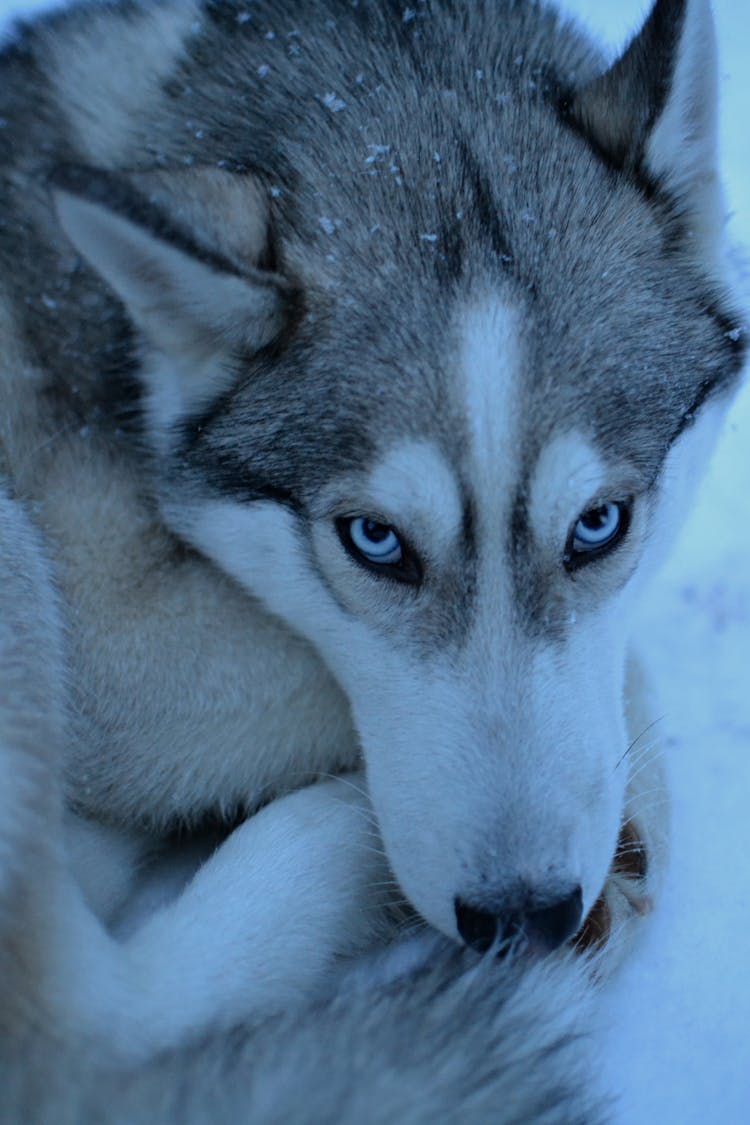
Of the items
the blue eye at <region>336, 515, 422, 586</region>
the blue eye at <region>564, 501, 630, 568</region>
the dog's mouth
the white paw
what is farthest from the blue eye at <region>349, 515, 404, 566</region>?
the dog's mouth

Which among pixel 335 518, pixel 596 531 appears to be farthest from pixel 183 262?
pixel 596 531

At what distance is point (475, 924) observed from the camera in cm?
205

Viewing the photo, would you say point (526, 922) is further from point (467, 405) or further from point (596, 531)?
point (467, 405)

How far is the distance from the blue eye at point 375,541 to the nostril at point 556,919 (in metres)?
0.66

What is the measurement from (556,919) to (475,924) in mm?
136

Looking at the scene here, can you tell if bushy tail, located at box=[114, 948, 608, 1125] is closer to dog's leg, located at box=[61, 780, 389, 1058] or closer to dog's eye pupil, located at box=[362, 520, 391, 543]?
dog's leg, located at box=[61, 780, 389, 1058]

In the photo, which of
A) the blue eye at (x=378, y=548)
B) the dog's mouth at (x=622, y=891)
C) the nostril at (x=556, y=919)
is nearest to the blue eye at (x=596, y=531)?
the blue eye at (x=378, y=548)

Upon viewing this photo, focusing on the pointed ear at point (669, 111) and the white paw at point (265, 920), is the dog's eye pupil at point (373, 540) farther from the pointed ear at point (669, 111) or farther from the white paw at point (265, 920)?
the pointed ear at point (669, 111)

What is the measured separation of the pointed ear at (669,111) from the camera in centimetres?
227

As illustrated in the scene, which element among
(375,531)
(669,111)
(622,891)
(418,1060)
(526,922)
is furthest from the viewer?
(622,891)

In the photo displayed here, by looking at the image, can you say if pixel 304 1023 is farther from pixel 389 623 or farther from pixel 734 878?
pixel 734 878

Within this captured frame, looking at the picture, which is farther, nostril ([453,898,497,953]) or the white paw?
the white paw

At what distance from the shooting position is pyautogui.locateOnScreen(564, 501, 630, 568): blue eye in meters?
2.22

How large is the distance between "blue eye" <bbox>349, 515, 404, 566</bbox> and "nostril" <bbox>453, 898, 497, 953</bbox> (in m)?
0.62
